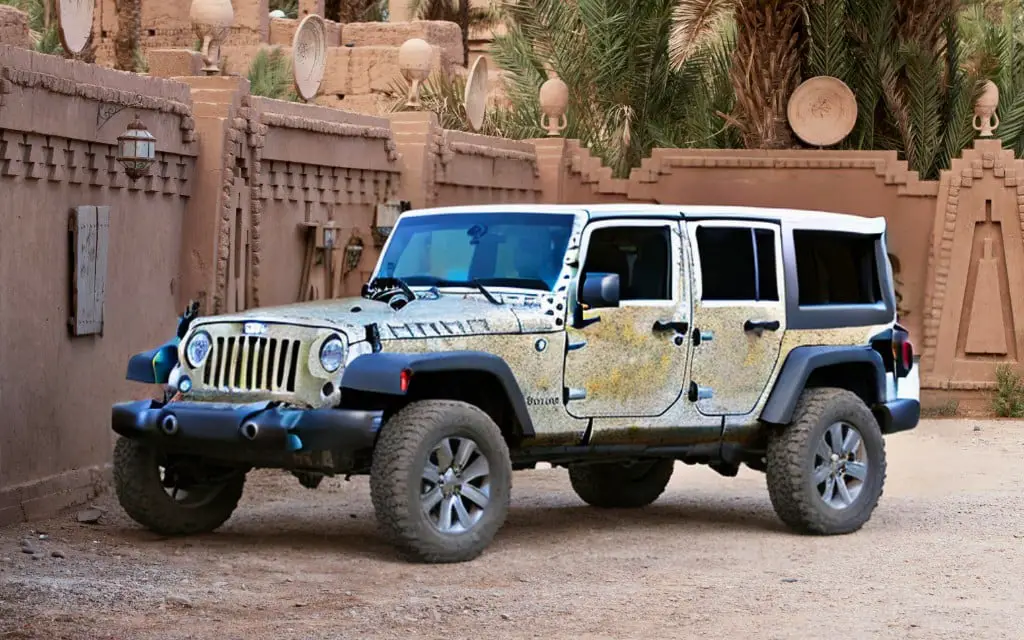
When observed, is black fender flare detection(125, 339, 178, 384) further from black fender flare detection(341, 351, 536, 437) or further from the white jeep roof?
the white jeep roof

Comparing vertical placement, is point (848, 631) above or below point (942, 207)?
below

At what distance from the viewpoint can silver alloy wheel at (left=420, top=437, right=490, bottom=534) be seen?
889cm

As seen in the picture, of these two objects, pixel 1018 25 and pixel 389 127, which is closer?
pixel 389 127

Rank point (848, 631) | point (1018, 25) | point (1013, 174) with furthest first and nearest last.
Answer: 1. point (1018, 25)
2. point (1013, 174)
3. point (848, 631)

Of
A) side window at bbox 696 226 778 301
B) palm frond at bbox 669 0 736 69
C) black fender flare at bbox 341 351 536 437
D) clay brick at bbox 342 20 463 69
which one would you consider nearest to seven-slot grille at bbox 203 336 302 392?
black fender flare at bbox 341 351 536 437

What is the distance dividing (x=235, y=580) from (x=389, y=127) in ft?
31.0

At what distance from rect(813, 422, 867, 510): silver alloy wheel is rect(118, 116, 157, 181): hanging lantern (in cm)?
501

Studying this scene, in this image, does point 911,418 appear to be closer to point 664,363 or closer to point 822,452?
point 822,452

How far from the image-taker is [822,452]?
415 inches

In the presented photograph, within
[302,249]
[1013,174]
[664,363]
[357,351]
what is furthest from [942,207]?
[357,351]

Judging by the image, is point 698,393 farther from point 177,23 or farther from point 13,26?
point 177,23

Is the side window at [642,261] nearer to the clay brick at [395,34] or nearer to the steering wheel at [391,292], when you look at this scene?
the steering wheel at [391,292]

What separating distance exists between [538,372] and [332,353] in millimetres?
1244

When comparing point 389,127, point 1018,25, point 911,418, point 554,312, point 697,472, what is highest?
point 1018,25
